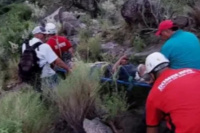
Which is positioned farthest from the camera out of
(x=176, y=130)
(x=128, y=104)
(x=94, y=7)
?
(x=94, y=7)

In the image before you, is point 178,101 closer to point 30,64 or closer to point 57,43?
point 30,64

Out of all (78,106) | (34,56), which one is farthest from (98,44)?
(78,106)

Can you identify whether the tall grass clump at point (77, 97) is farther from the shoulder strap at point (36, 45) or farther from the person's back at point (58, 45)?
the person's back at point (58, 45)

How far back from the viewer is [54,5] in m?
16.6

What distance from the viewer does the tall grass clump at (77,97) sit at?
5.50 m

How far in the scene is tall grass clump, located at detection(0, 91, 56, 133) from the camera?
15.6 feet

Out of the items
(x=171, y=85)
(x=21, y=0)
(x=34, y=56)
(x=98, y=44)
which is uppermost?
(x=171, y=85)

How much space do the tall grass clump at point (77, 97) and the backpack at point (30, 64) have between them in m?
1.09

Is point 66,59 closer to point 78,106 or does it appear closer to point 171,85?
point 78,106

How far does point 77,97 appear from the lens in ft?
18.1

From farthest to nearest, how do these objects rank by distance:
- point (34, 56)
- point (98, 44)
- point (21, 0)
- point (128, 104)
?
point (21, 0) < point (98, 44) < point (34, 56) < point (128, 104)

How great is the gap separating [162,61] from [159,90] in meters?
0.52

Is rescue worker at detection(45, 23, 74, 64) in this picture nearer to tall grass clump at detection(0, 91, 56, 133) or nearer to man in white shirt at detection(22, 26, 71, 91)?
man in white shirt at detection(22, 26, 71, 91)

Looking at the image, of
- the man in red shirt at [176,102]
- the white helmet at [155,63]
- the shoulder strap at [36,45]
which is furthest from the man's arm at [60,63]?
the man in red shirt at [176,102]
